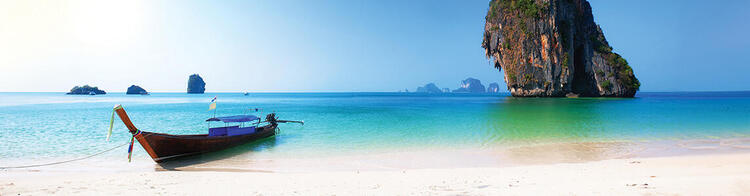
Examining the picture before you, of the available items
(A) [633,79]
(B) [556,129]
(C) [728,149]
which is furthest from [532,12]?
(C) [728,149]

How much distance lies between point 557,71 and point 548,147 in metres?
47.1

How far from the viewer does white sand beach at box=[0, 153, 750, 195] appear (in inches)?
190

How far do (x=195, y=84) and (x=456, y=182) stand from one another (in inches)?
7028

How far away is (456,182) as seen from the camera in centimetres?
575

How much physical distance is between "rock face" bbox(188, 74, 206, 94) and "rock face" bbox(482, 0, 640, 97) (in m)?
152

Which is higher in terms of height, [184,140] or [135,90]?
[135,90]

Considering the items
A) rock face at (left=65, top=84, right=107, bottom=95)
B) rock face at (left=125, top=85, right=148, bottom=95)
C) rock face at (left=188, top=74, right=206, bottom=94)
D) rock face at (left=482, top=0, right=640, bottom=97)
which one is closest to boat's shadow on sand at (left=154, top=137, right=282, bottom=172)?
rock face at (left=482, top=0, right=640, bottom=97)

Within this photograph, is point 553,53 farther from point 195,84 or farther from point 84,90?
point 195,84

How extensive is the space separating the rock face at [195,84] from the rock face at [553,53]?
152 metres

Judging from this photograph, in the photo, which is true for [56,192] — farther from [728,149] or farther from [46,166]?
[728,149]

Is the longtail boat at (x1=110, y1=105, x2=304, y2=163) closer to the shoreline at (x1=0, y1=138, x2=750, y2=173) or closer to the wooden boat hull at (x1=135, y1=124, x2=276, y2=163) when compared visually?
the wooden boat hull at (x1=135, y1=124, x2=276, y2=163)

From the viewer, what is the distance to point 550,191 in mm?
4754

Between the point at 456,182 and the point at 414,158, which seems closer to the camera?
the point at 456,182

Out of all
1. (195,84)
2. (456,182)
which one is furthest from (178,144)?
(195,84)
